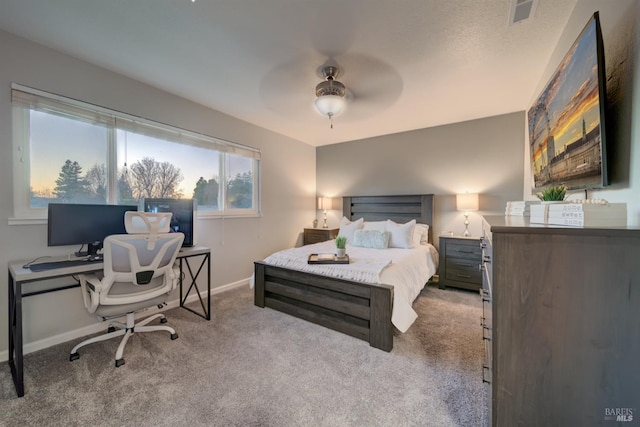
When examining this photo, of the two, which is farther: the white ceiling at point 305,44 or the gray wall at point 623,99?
the white ceiling at point 305,44

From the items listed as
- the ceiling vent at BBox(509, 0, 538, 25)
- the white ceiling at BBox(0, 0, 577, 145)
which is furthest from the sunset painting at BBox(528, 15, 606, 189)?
the white ceiling at BBox(0, 0, 577, 145)

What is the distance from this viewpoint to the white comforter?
2059 millimetres

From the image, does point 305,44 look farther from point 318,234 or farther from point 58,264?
point 318,234

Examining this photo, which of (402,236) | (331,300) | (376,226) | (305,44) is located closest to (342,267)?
(331,300)

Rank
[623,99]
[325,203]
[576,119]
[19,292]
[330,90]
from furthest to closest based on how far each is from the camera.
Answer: [325,203], [330,90], [19,292], [576,119], [623,99]

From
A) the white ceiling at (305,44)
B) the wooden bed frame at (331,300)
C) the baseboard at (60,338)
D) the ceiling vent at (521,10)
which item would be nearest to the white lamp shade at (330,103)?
the white ceiling at (305,44)

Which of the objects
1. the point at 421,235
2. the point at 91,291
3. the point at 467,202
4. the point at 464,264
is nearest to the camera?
the point at 91,291

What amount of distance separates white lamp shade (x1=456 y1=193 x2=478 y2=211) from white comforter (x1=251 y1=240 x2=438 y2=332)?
0.85 meters

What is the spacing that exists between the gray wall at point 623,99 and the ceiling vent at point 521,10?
0.39 metres

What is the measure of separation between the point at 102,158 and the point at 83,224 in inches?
28.6

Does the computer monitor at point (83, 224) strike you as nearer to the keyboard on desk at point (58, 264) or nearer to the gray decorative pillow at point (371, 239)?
the keyboard on desk at point (58, 264)

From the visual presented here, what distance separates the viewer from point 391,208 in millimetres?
4250

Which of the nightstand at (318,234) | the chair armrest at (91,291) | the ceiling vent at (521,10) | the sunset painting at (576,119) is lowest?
the chair armrest at (91,291)

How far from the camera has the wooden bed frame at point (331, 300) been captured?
2.04 meters
